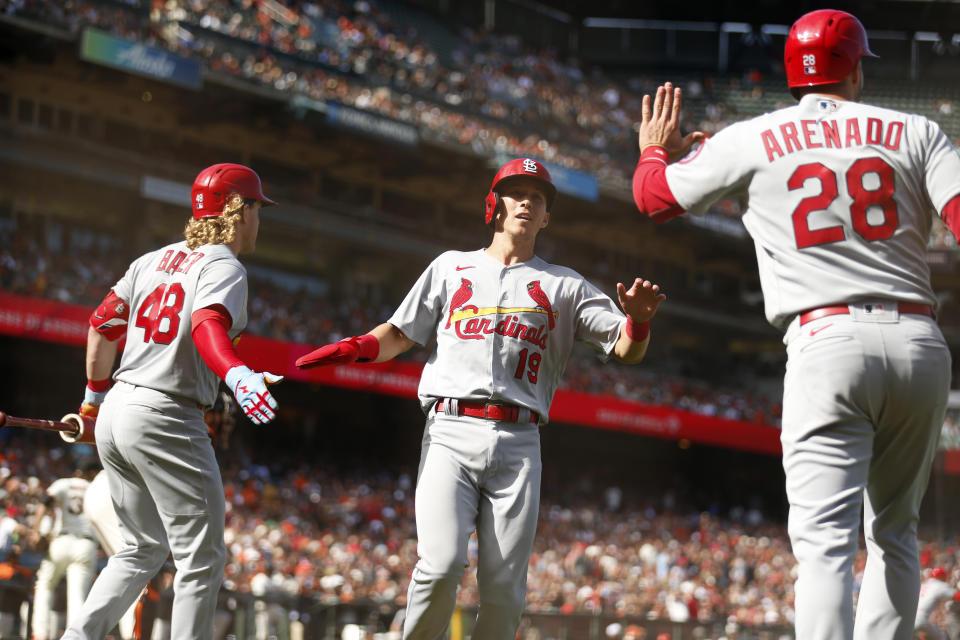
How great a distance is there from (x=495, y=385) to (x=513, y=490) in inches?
16.2

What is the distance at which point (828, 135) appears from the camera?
11.0 feet

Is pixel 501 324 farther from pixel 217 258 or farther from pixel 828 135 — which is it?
pixel 828 135

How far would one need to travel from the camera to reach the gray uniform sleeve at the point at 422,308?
461 cm

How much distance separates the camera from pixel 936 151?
3.31 metres

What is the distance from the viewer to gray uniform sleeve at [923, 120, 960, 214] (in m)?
3.26

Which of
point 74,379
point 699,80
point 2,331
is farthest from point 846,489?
point 699,80

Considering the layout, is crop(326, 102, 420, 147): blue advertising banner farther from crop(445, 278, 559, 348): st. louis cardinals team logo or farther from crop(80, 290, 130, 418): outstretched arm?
crop(445, 278, 559, 348): st. louis cardinals team logo

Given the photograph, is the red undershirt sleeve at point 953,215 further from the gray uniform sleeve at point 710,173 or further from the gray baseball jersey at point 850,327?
the gray uniform sleeve at point 710,173

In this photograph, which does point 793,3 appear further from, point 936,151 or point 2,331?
point 936,151

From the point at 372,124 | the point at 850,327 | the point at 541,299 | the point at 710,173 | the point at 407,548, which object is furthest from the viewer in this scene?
the point at 372,124

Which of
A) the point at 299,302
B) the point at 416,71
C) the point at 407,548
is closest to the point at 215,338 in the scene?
the point at 407,548

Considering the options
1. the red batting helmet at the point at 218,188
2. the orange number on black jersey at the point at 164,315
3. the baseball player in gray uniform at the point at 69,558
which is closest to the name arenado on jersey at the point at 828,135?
the red batting helmet at the point at 218,188

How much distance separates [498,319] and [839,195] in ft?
5.20

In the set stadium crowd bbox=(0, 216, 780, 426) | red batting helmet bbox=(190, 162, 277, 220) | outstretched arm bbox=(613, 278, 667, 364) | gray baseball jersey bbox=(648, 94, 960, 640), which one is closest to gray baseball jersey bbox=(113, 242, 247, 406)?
red batting helmet bbox=(190, 162, 277, 220)
